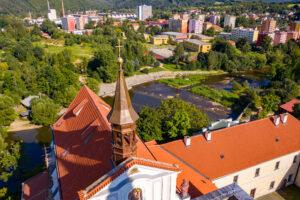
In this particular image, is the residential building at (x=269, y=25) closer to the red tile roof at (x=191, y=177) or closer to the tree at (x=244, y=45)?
the tree at (x=244, y=45)

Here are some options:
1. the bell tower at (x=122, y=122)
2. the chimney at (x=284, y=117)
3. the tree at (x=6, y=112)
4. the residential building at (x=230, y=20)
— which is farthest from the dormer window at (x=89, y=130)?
the residential building at (x=230, y=20)

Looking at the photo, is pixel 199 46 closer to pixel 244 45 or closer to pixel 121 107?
pixel 244 45

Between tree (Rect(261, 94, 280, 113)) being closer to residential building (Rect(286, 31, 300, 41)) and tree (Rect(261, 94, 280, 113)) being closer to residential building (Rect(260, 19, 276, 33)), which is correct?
residential building (Rect(286, 31, 300, 41))

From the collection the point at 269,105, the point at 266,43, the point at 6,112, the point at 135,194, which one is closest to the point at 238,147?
the point at 135,194

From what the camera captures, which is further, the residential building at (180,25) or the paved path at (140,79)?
the residential building at (180,25)

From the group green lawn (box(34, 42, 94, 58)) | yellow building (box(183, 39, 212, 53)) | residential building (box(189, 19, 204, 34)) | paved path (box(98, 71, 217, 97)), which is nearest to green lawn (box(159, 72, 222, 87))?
paved path (box(98, 71, 217, 97))
